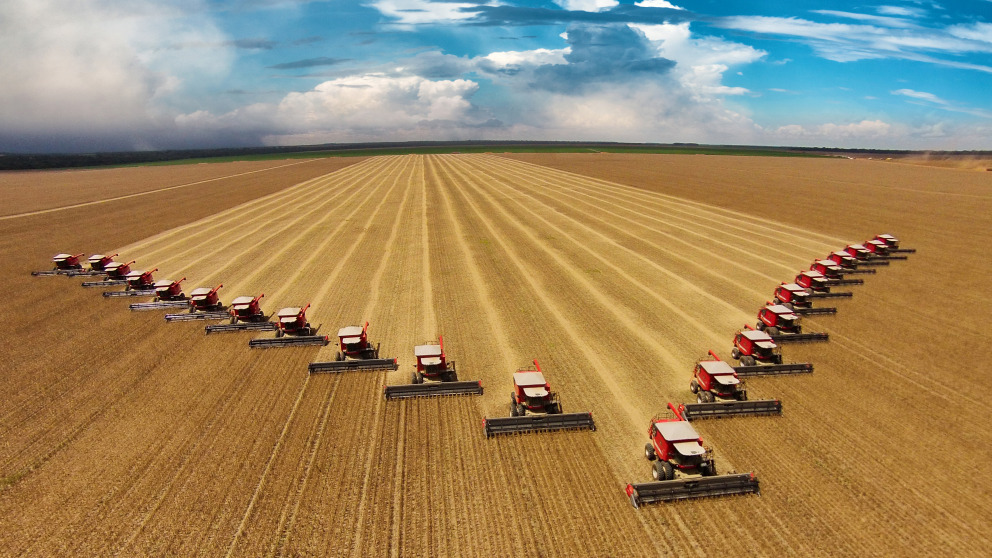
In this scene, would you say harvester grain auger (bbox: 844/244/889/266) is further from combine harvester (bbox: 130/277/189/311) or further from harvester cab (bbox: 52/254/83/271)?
harvester cab (bbox: 52/254/83/271)

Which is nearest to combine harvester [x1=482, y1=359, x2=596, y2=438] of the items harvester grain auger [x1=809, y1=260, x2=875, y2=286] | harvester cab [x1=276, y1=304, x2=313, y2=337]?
harvester cab [x1=276, y1=304, x2=313, y2=337]

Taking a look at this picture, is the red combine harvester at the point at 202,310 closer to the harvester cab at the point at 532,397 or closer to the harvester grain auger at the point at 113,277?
the harvester grain auger at the point at 113,277

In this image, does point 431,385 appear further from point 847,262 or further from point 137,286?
point 847,262

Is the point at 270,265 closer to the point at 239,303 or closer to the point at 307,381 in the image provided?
the point at 239,303

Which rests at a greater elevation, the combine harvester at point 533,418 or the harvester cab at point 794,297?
the harvester cab at point 794,297

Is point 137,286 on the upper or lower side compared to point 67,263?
lower

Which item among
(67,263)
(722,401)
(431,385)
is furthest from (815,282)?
(67,263)

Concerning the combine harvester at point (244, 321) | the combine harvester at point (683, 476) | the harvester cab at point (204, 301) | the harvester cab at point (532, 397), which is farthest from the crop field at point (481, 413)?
Result: the combine harvester at point (244, 321)
